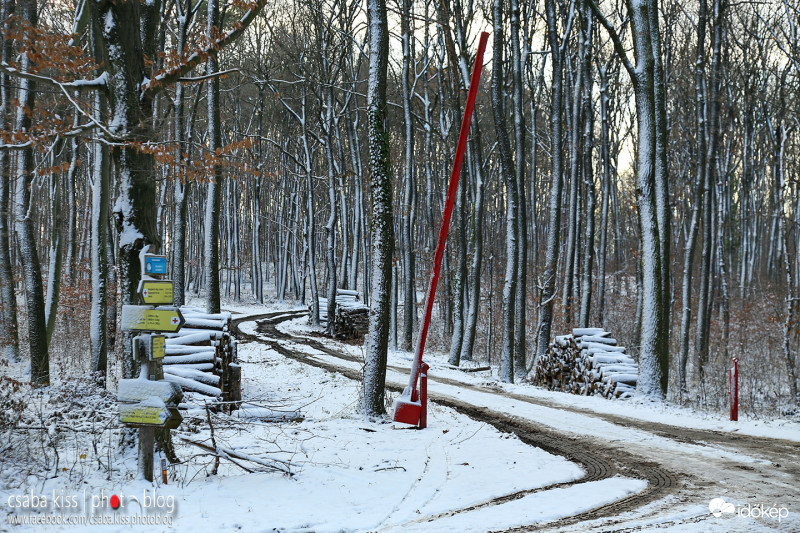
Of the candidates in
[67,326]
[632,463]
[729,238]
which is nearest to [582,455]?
[632,463]

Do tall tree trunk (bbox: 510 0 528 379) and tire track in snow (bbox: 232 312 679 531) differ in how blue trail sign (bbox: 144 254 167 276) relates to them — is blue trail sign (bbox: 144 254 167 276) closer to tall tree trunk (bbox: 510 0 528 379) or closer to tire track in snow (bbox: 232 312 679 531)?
tire track in snow (bbox: 232 312 679 531)

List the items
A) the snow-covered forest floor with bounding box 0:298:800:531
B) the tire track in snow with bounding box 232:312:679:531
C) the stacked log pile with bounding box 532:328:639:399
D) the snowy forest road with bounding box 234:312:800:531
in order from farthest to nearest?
the stacked log pile with bounding box 532:328:639:399 < the tire track in snow with bounding box 232:312:679:531 < the snow-covered forest floor with bounding box 0:298:800:531 < the snowy forest road with bounding box 234:312:800:531

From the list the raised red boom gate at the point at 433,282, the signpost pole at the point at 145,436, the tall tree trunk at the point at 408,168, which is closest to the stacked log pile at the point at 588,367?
the raised red boom gate at the point at 433,282

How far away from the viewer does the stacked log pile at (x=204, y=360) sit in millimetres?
9516

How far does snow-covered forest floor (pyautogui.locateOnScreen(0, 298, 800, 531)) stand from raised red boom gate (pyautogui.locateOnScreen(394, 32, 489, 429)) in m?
0.36

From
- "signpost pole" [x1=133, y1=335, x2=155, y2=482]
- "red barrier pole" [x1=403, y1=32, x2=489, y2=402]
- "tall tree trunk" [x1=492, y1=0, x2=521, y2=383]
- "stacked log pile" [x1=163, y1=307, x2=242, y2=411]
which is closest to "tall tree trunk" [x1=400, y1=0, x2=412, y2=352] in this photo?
"tall tree trunk" [x1=492, y1=0, x2=521, y2=383]

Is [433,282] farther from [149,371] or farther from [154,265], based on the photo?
[149,371]

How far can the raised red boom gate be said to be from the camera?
737 cm

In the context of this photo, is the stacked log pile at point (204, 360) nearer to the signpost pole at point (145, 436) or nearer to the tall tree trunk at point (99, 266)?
the tall tree trunk at point (99, 266)

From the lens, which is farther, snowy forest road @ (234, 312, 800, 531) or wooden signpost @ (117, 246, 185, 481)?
wooden signpost @ (117, 246, 185, 481)

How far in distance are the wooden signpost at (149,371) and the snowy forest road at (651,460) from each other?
9.24 ft

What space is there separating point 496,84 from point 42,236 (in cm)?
3045

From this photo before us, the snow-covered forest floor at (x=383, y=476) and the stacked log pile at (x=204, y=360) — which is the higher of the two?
the stacked log pile at (x=204, y=360)

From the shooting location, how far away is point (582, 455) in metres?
7.41
